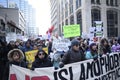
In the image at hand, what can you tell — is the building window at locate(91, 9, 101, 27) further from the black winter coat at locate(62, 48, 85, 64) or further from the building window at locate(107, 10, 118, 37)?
the black winter coat at locate(62, 48, 85, 64)

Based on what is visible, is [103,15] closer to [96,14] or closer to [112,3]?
[96,14]

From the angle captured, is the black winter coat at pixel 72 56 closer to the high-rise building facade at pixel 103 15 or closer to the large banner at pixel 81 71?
the large banner at pixel 81 71

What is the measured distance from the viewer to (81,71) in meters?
7.86

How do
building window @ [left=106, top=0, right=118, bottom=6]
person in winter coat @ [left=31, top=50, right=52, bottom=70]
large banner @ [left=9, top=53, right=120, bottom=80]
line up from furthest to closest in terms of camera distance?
building window @ [left=106, top=0, right=118, bottom=6], person in winter coat @ [left=31, top=50, right=52, bottom=70], large banner @ [left=9, top=53, right=120, bottom=80]

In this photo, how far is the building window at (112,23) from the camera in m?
59.1

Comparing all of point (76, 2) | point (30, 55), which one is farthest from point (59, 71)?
Result: point (76, 2)

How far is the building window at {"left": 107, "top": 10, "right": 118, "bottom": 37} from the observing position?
59.1 metres

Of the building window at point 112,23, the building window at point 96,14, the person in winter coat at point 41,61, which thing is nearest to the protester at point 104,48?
the person in winter coat at point 41,61

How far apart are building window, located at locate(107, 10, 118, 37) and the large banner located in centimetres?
5033

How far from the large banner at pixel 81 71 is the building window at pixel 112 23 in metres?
50.3

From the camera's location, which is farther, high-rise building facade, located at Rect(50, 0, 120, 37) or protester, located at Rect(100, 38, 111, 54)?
high-rise building facade, located at Rect(50, 0, 120, 37)

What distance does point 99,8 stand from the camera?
58.2 meters

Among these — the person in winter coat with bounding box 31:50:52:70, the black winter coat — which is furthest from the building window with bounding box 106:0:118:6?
the person in winter coat with bounding box 31:50:52:70

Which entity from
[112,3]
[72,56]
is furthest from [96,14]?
[72,56]
